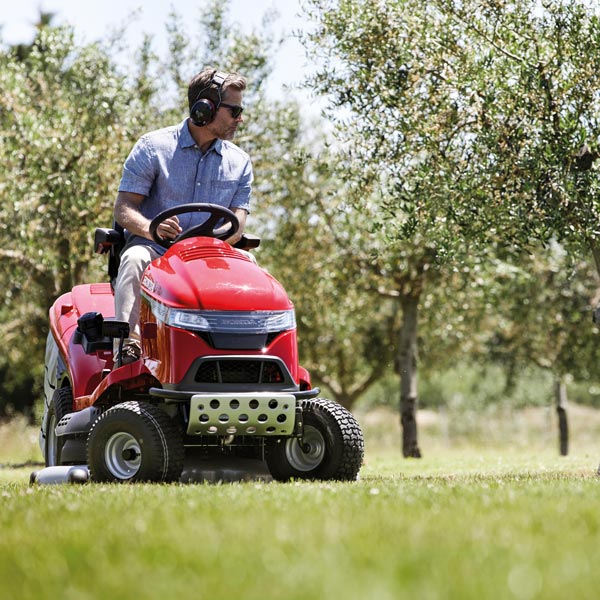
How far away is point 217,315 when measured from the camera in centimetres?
696

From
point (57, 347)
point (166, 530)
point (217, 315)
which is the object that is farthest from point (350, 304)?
point (166, 530)

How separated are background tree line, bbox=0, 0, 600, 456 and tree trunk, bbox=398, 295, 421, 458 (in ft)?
0.14

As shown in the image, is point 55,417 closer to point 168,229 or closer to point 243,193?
point 168,229

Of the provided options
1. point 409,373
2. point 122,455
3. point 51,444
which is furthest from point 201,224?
point 409,373

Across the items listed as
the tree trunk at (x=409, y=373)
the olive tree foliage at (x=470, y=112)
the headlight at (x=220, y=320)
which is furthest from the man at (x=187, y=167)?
the tree trunk at (x=409, y=373)

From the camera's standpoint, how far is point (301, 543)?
4.09 m

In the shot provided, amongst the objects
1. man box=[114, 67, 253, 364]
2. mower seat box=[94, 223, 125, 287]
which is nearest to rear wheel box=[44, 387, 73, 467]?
mower seat box=[94, 223, 125, 287]

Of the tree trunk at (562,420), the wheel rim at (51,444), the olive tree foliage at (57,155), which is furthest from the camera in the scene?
the tree trunk at (562,420)

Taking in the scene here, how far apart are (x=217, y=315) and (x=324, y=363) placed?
21616 millimetres

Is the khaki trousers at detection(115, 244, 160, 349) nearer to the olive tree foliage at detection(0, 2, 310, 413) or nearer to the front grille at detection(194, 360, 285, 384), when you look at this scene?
the front grille at detection(194, 360, 285, 384)

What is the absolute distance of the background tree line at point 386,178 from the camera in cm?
1099

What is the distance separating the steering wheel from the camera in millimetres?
7531

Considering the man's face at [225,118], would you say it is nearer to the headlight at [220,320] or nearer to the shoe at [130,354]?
the headlight at [220,320]

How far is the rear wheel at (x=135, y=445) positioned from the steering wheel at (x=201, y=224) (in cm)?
130
